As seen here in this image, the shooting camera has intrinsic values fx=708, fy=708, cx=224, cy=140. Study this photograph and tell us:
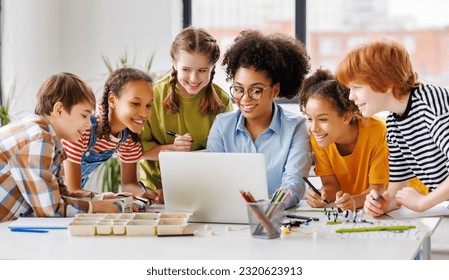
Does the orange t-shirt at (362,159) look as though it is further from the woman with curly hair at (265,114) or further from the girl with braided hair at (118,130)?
the girl with braided hair at (118,130)

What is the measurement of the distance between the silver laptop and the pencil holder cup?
0.13 m

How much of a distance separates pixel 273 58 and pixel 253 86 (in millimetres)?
149

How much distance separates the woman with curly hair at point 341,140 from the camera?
2.50 m

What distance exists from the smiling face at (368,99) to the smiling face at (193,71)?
0.75 m

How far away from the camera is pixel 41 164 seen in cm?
211

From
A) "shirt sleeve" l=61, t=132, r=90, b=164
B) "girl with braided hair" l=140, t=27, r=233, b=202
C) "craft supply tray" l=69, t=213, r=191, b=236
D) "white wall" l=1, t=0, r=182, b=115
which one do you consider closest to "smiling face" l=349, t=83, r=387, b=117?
"craft supply tray" l=69, t=213, r=191, b=236

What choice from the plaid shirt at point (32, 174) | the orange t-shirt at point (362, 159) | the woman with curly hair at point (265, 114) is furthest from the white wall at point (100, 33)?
the plaid shirt at point (32, 174)

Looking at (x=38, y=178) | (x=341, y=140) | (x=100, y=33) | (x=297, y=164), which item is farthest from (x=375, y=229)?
(x=100, y=33)

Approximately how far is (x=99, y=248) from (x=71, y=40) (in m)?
Answer: 3.16

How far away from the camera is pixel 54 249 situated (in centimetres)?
177

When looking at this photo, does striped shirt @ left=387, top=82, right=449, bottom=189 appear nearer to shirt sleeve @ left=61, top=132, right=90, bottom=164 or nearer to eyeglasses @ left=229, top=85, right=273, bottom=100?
eyeglasses @ left=229, top=85, right=273, bottom=100

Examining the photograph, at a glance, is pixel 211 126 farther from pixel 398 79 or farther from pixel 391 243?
pixel 391 243

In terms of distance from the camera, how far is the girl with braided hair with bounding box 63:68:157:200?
2.61 metres
